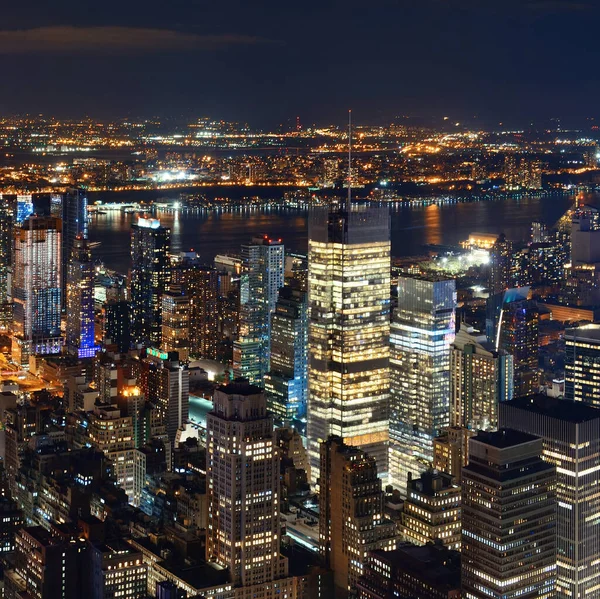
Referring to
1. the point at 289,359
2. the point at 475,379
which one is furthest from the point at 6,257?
the point at 475,379

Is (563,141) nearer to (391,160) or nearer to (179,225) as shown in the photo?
(391,160)

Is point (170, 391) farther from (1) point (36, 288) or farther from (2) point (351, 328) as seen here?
(1) point (36, 288)

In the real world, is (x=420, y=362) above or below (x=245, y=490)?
above

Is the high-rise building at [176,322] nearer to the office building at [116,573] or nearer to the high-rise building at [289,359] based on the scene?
the high-rise building at [289,359]

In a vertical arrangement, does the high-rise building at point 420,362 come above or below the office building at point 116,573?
above

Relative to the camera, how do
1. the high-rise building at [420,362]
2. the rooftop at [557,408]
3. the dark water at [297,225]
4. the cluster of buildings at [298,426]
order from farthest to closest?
1. the dark water at [297,225]
2. the high-rise building at [420,362]
3. the rooftop at [557,408]
4. the cluster of buildings at [298,426]

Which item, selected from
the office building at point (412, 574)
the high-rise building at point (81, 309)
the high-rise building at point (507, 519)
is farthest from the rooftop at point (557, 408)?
the high-rise building at point (81, 309)
